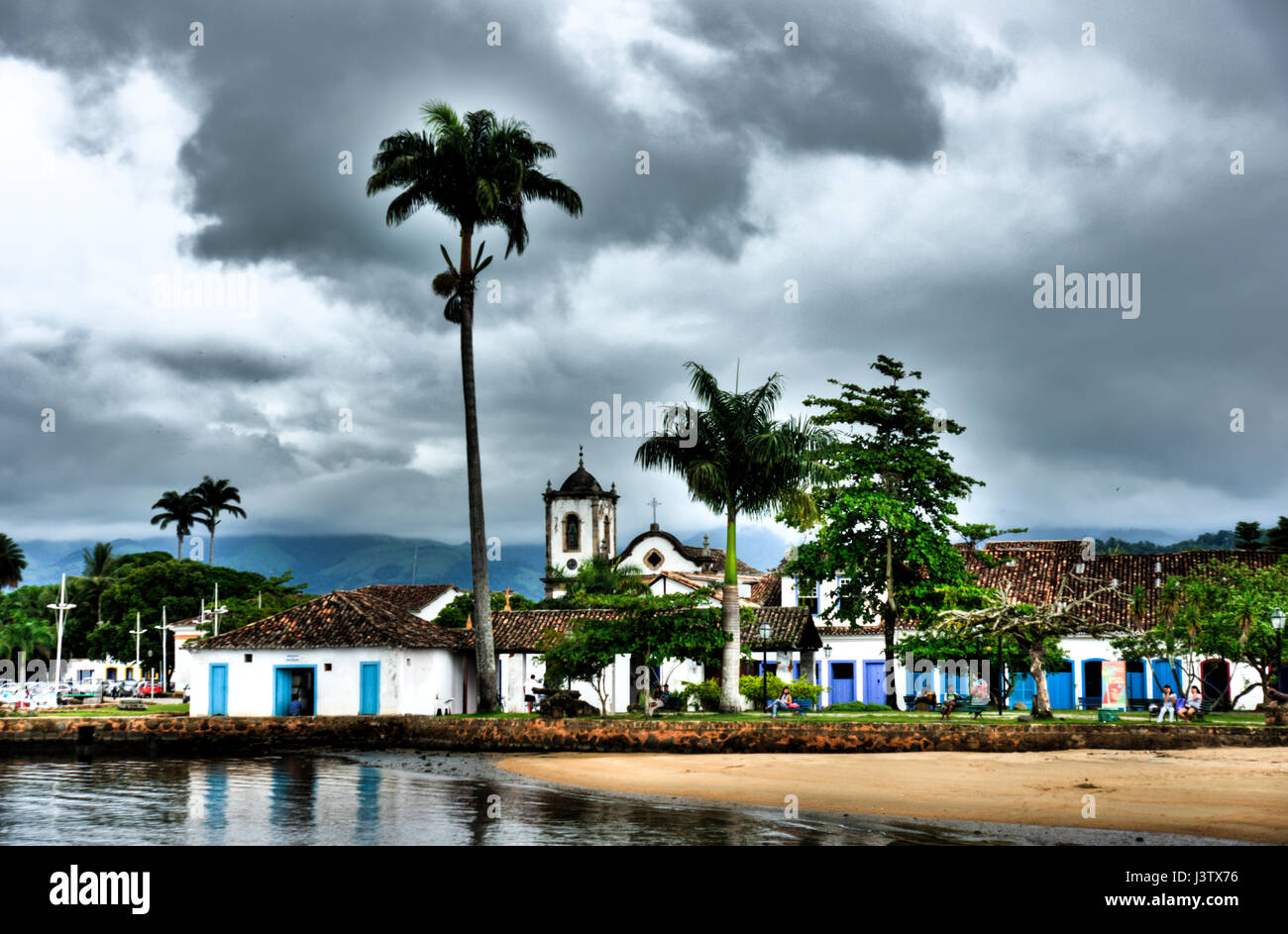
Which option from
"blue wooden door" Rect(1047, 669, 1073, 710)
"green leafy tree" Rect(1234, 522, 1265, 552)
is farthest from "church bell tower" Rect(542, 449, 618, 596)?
"blue wooden door" Rect(1047, 669, 1073, 710)

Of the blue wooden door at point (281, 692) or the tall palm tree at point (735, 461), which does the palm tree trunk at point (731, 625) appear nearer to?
the tall palm tree at point (735, 461)

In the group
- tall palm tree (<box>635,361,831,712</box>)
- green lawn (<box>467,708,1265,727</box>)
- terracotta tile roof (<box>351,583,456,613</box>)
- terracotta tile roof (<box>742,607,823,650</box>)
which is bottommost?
green lawn (<box>467,708,1265,727</box>)

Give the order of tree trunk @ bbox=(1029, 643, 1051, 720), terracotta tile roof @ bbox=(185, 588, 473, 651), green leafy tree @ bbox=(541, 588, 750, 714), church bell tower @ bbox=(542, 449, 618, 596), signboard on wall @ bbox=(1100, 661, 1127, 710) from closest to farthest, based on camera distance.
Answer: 1. tree trunk @ bbox=(1029, 643, 1051, 720)
2. green leafy tree @ bbox=(541, 588, 750, 714)
3. terracotta tile roof @ bbox=(185, 588, 473, 651)
4. signboard on wall @ bbox=(1100, 661, 1127, 710)
5. church bell tower @ bbox=(542, 449, 618, 596)

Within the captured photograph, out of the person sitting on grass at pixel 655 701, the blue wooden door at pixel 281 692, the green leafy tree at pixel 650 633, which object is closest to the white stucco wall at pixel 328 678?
the blue wooden door at pixel 281 692

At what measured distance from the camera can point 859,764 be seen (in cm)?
2212

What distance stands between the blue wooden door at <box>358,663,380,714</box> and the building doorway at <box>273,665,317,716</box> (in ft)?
5.18

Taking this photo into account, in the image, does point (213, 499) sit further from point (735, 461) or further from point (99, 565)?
point (735, 461)

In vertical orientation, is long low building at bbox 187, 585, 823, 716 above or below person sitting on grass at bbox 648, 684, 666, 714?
above

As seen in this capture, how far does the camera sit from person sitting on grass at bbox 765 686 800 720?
28031mm

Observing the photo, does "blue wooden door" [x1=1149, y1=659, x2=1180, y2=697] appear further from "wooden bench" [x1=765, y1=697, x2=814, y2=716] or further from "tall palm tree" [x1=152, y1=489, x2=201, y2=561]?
"tall palm tree" [x1=152, y1=489, x2=201, y2=561]

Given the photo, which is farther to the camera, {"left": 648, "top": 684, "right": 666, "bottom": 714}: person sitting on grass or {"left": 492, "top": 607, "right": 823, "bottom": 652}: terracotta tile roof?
{"left": 492, "top": 607, "right": 823, "bottom": 652}: terracotta tile roof

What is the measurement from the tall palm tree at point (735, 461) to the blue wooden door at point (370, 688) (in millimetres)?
10555

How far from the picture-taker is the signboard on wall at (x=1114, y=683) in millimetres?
36562
